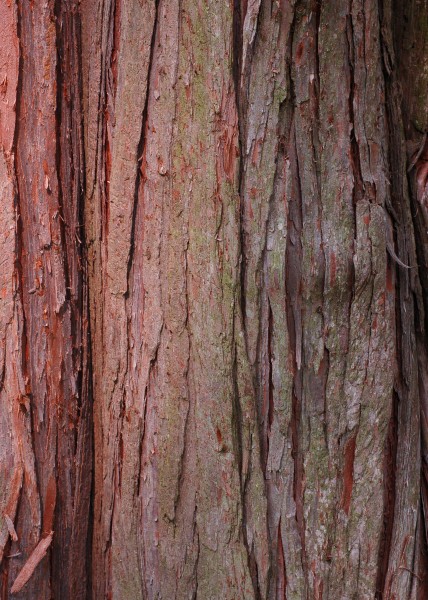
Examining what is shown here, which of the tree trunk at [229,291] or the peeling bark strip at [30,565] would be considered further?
the peeling bark strip at [30,565]

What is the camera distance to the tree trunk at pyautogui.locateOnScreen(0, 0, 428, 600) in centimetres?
153

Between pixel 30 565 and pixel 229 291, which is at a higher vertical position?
pixel 229 291

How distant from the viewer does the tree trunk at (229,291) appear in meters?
1.53

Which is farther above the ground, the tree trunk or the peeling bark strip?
the tree trunk

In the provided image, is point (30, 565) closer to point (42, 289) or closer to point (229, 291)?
point (42, 289)

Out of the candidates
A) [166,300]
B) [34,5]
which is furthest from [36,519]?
[34,5]

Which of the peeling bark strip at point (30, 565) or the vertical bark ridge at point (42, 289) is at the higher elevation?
the vertical bark ridge at point (42, 289)

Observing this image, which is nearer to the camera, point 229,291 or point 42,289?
point 229,291

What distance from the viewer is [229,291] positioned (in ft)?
5.03

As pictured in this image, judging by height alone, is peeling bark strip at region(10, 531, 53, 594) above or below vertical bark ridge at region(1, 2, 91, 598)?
below

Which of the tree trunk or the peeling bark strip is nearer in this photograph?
the tree trunk

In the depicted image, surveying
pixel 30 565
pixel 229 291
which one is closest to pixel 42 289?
pixel 229 291

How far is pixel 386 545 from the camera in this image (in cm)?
163

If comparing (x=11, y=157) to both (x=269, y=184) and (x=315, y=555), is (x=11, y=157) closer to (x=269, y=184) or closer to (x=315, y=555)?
(x=269, y=184)
